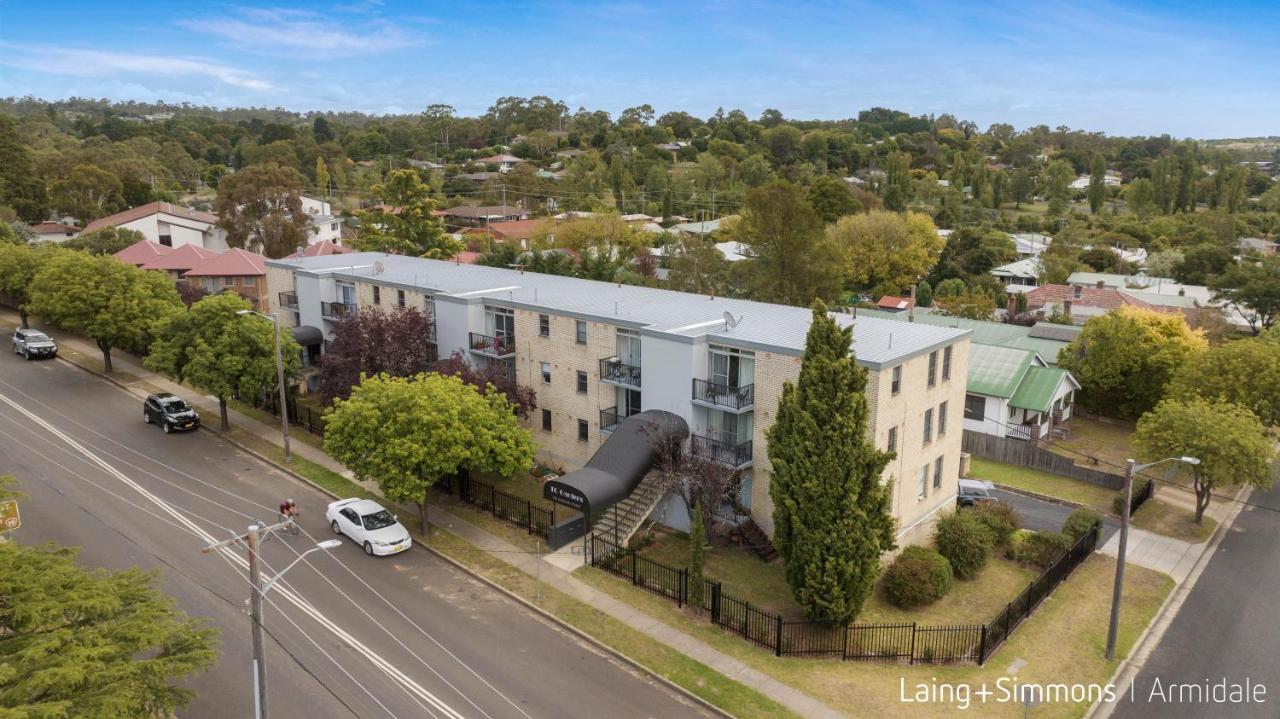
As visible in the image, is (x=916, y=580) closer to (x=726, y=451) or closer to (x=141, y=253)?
(x=726, y=451)

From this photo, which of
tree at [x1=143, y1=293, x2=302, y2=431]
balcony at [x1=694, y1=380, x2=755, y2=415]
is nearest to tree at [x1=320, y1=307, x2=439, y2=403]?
tree at [x1=143, y1=293, x2=302, y2=431]

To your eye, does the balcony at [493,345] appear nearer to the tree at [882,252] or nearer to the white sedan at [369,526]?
the white sedan at [369,526]

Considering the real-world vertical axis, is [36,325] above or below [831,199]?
below

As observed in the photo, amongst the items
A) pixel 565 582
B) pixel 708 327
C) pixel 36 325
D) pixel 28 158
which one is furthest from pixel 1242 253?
pixel 28 158

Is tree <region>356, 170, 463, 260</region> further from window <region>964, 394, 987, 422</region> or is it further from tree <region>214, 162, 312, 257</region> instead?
window <region>964, 394, 987, 422</region>

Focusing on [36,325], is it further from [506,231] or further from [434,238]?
[506,231]

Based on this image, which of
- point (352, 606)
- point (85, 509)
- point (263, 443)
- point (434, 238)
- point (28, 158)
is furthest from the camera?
point (28, 158)
